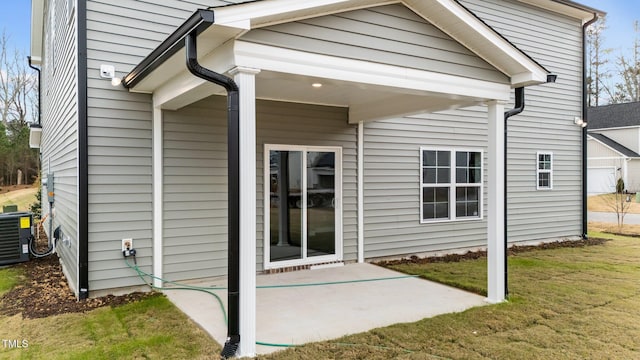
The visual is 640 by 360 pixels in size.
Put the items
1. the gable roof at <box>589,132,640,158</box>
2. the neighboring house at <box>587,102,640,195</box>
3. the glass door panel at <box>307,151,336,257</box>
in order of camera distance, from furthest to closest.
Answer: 1. the gable roof at <box>589,132,640,158</box>
2. the neighboring house at <box>587,102,640,195</box>
3. the glass door panel at <box>307,151,336,257</box>

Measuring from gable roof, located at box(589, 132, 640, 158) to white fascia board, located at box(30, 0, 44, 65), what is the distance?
2800 cm

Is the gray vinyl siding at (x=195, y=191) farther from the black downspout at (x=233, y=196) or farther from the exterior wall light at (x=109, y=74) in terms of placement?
the black downspout at (x=233, y=196)

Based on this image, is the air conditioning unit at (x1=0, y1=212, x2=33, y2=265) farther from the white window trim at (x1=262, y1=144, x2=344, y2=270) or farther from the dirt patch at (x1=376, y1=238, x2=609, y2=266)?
the dirt patch at (x1=376, y1=238, x2=609, y2=266)

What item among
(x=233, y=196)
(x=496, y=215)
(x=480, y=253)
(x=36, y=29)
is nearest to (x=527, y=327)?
(x=496, y=215)

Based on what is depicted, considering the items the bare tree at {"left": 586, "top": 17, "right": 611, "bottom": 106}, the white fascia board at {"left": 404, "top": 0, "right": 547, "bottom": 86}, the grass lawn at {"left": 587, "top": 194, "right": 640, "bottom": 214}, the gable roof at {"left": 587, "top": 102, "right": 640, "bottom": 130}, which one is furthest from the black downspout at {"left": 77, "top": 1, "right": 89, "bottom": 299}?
→ the bare tree at {"left": 586, "top": 17, "right": 611, "bottom": 106}

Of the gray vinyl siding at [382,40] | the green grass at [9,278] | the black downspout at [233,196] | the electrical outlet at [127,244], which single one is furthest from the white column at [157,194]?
the gray vinyl siding at [382,40]

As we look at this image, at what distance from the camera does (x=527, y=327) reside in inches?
160

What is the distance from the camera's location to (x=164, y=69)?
414cm

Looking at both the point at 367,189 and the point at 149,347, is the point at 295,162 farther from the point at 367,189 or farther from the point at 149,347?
the point at 149,347

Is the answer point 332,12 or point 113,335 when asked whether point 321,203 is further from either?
point 113,335

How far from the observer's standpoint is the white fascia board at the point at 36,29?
393 inches

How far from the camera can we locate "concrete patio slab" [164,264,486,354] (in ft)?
12.9

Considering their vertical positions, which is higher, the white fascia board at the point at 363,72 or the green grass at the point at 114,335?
the white fascia board at the point at 363,72

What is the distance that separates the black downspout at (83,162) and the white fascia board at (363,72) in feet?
8.34
